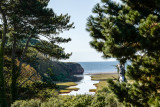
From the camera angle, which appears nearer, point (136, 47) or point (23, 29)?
point (136, 47)

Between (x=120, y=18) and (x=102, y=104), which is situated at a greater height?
(x=120, y=18)

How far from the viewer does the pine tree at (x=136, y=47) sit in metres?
5.16

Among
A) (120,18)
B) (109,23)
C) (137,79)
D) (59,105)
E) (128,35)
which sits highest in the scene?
(120,18)

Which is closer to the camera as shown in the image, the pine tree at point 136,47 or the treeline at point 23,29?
the pine tree at point 136,47

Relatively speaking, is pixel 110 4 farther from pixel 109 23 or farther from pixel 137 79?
pixel 137 79

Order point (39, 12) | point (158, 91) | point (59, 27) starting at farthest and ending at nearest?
point (59, 27) → point (39, 12) → point (158, 91)

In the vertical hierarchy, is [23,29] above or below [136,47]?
above

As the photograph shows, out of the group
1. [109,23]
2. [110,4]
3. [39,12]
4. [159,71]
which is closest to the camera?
[109,23]

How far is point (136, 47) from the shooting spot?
6105 mm

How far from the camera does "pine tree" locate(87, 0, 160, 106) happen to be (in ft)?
16.9

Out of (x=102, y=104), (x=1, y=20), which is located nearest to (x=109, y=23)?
(x=102, y=104)

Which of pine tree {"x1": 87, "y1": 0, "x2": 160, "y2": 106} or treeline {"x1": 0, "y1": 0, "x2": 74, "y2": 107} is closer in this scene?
pine tree {"x1": 87, "y1": 0, "x2": 160, "y2": 106}

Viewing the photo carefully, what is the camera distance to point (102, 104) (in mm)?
12281

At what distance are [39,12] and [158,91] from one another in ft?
42.3
